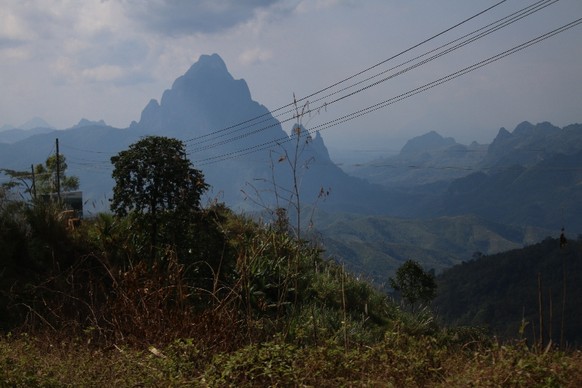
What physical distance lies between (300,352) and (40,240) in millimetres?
6102

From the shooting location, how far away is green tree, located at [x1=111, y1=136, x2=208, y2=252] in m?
9.19

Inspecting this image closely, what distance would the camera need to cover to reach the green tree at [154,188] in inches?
362

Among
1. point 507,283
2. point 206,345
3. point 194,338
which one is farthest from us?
point 507,283

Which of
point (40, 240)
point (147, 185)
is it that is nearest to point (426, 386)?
point (147, 185)

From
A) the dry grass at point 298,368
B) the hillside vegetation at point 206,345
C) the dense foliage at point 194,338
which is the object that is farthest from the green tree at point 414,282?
the dry grass at point 298,368

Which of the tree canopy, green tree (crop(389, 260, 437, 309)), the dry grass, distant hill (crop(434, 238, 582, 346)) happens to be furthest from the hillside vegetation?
distant hill (crop(434, 238, 582, 346))

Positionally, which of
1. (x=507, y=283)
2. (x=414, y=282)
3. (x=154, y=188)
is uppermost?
(x=154, y=188)

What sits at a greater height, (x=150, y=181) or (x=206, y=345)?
(x=150, y=181)

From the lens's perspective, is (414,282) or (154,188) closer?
(154,188)

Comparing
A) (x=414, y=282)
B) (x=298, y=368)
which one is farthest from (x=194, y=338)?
(x=414, y=282)

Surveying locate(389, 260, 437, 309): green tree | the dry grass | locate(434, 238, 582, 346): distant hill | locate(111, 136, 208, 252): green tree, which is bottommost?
locate(434, 238, 582, 346): distant hill

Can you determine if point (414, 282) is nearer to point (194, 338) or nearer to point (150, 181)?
point (150, 181)

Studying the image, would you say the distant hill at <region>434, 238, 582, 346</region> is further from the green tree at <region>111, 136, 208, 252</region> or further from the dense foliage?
the dense foliage

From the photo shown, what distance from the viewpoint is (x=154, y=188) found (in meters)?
9.29
